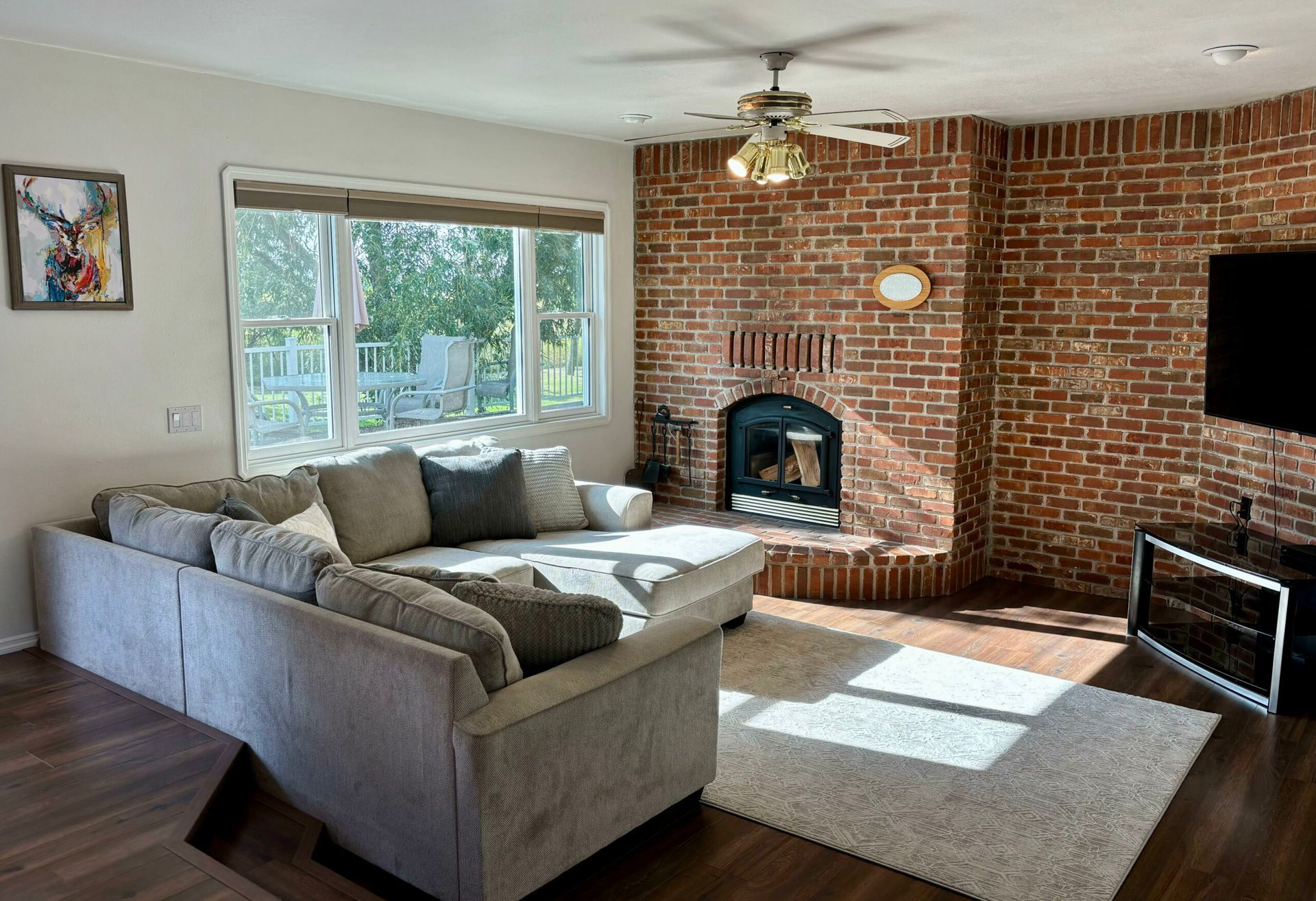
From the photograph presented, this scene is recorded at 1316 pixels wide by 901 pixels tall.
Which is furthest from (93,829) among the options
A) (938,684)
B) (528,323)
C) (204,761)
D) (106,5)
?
(528,323)

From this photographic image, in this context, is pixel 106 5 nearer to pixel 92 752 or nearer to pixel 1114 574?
pixel 92 752

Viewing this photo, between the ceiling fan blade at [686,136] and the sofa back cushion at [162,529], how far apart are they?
3.47 metres

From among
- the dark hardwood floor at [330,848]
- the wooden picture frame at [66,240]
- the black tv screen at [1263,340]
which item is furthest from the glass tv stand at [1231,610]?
the wooden picture frame at [66,240]

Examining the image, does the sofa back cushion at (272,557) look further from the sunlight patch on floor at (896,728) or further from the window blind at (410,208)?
the window blind at (410,208)

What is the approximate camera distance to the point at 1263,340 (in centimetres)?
469

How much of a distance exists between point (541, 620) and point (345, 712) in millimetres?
561

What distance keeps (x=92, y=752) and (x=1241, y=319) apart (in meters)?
4.91

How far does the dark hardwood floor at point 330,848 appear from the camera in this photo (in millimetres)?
2619

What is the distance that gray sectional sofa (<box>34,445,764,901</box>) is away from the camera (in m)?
2.54

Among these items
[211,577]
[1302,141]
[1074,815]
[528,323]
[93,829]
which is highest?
[1302,141]

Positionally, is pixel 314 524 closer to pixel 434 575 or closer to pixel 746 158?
pixel 434 575

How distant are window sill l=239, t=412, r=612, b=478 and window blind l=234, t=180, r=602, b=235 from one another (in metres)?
1.12

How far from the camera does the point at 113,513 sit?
3859mm

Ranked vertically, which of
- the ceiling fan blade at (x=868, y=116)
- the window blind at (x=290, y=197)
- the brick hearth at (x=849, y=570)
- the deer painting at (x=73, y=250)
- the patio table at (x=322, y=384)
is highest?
the ceiling fan blade at (x=868, y=116)
